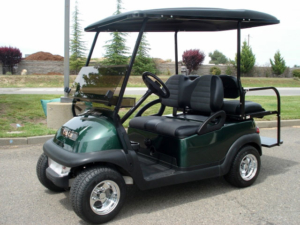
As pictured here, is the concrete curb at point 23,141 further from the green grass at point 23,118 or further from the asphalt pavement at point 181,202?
the asphalt pavement at point 181,202

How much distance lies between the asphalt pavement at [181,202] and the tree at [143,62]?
25.9m

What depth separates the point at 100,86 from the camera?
3.62 meters

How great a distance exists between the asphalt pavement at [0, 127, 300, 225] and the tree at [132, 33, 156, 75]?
1018 inches

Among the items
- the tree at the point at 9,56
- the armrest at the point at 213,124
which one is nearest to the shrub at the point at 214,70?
the tree at the point at 9,56

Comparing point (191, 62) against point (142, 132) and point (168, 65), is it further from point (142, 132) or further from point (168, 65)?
point (142, 132)

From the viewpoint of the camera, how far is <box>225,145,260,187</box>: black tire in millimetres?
4035

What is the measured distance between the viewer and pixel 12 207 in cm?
355

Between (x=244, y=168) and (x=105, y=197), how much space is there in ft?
6.15

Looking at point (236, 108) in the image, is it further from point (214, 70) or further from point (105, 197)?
point (214, 70)

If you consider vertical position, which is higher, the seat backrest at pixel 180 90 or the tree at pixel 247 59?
the tree at pixel 247 59

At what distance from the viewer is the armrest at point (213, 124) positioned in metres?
3.74

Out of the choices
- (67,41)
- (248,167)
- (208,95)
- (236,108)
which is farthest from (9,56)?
(248,167)

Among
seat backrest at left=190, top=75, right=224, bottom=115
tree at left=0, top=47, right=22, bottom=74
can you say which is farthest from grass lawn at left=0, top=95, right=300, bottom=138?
tree at left=0, top=47, right=22, bottom=74

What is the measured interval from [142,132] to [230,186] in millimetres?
1308
